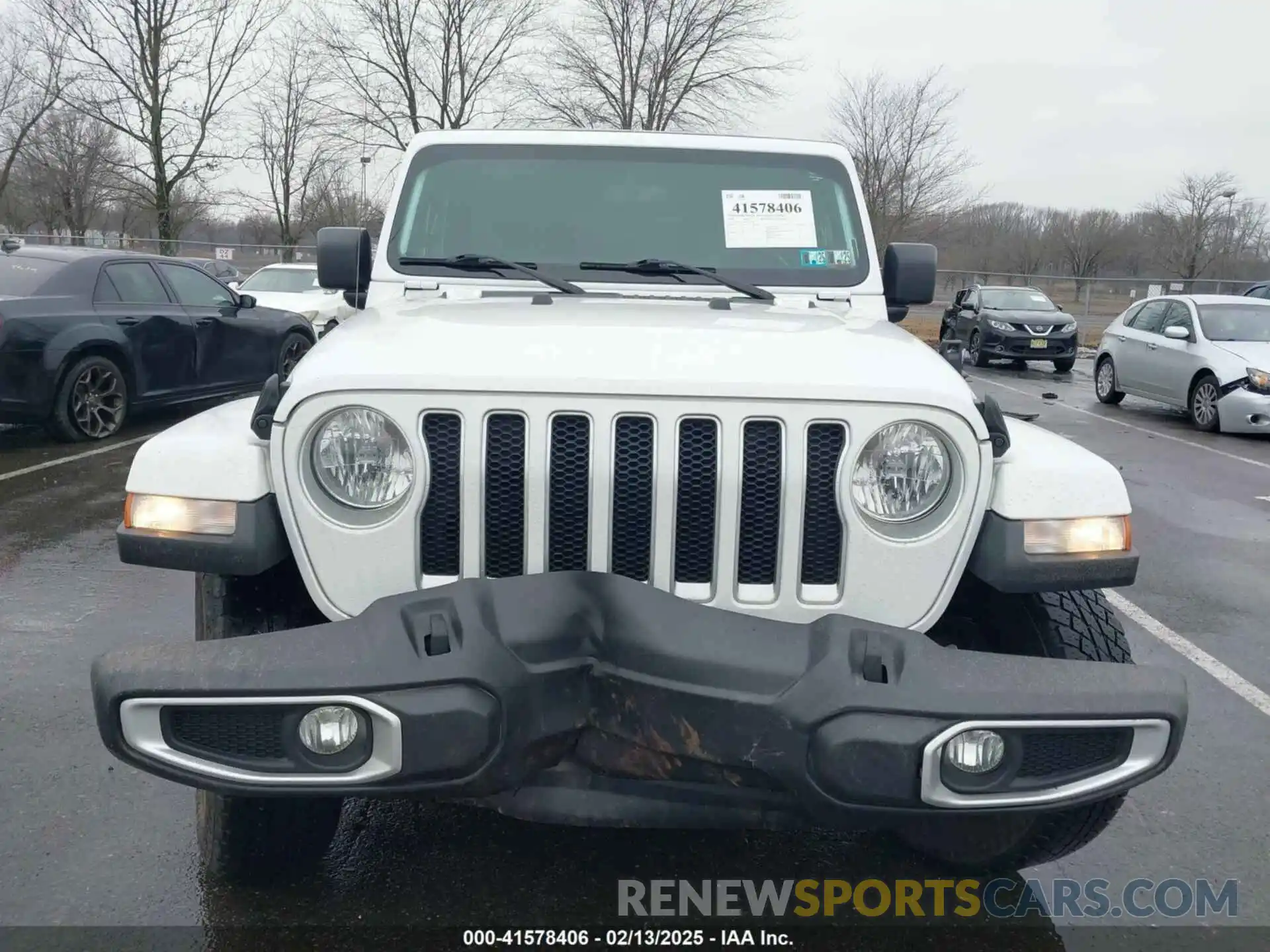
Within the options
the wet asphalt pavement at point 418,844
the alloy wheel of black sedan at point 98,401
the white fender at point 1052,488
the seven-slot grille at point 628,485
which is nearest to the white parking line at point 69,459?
the alloy wheel of black sedan at point 98,401

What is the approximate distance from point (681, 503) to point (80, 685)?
2.84 meters

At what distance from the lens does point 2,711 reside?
3555 millimetres

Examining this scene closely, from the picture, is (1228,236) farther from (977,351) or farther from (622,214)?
(622,214)

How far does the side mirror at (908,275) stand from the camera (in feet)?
11.6

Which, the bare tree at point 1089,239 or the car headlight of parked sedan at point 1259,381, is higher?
the bare tree at point 1089,239

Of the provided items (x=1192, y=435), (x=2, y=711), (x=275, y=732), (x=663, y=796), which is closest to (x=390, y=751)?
(x=275, y=732)

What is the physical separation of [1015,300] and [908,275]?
659 inches

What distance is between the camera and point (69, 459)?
7742mm

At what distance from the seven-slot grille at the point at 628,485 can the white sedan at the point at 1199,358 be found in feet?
33.9

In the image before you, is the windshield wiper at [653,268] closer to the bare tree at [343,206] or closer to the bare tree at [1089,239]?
the bare tree at [343,206]

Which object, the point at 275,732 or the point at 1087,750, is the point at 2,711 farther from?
the point at 1087,750

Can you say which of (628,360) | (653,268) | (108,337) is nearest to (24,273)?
(108,337)

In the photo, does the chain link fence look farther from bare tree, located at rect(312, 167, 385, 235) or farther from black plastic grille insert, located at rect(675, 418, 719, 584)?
black plastic grille insert, located at rect(675, 418, 719, 584)

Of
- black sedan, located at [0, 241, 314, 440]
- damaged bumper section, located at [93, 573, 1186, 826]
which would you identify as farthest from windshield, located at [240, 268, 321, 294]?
damaged bumper section, located at [93, 573, 1186, 826]
